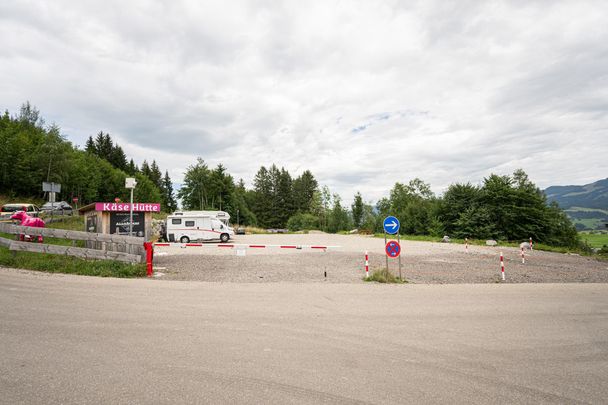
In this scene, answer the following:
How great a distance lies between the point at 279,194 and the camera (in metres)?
92.1

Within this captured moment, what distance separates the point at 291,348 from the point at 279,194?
8789cm

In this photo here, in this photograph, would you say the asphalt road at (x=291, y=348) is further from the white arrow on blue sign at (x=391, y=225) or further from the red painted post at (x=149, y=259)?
the white arrow on blue sign at (x=391, y=225)

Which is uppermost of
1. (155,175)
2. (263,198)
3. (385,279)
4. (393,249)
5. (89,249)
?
(155,175)

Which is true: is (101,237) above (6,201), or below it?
below

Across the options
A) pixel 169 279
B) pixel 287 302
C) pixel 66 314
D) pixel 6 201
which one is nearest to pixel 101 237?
pixel 169 279

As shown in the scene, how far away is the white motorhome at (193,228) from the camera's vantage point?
92.4 feet

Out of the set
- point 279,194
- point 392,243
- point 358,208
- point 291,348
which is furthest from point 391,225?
point 279,194

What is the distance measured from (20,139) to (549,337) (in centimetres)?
7056

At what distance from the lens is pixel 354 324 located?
5844 mm

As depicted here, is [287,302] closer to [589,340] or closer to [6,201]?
[589,340]

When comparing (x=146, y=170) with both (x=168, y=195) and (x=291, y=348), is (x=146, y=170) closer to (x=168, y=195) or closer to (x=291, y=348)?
(x=168, y=195)

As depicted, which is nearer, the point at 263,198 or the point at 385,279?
the point at 385,279

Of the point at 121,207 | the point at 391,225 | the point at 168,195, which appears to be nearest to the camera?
the point at 391,225

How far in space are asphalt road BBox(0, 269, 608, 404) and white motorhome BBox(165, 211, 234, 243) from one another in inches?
801
